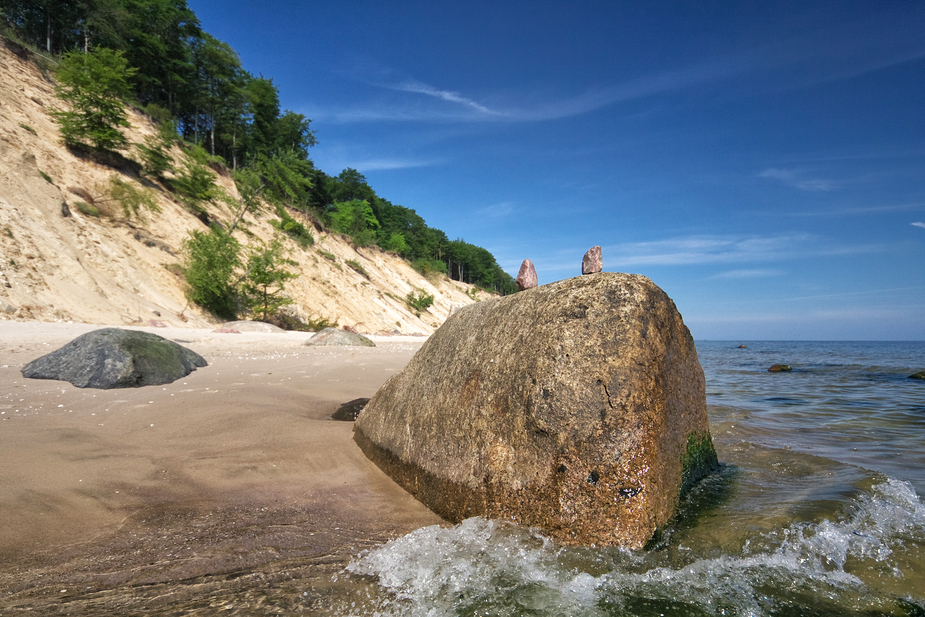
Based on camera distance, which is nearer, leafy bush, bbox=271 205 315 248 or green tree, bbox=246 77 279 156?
leafy bush, bbox=271 205 315 248

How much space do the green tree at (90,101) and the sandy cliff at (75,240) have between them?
90cm

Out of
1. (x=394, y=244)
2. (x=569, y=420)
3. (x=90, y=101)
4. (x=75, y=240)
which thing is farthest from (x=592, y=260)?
(x=394, y=244)

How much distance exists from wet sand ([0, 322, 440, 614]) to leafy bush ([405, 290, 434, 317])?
30301 mm

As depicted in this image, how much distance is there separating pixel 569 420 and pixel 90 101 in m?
22.8

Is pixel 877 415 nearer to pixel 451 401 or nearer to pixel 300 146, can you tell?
pixel 451 401

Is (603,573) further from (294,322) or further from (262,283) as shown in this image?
(294,322)

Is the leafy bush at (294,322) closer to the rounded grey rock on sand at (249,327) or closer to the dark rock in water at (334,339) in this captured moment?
the rounded grey rock on sand at (249,327)

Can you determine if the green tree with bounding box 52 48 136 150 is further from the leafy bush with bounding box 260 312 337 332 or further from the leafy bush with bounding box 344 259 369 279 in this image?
the leafy bush with bounding box 344 259 369 279

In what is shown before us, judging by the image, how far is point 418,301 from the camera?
35719 millimetres

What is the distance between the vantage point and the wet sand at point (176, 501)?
1.71 m

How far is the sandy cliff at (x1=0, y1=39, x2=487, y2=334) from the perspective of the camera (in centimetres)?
1123

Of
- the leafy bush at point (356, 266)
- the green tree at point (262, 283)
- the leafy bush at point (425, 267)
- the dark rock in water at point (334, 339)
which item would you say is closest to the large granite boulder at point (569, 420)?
the dark rock in water at point (334, 339)

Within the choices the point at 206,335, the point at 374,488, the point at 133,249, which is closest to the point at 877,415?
the point at 374,488

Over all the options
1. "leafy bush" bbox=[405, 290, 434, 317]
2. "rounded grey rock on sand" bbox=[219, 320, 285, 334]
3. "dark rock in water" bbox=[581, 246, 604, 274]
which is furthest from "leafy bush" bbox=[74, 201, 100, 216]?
"leafy bush" bbox=[405, 290, 434, 317]
